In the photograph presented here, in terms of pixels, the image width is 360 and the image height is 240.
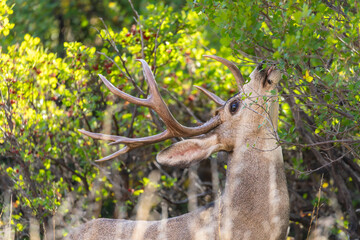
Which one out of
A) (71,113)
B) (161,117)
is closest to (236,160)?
(161,117)

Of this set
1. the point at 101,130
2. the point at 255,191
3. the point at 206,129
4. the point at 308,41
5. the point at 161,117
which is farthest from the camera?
the point at 101,130

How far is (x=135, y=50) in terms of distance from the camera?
21.6ft

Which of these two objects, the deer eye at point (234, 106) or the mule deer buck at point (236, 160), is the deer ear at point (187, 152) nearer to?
the mule deer buck at point (236, 160)

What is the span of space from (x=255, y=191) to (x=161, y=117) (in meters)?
0.94

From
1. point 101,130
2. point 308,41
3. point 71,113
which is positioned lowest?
point 101,130

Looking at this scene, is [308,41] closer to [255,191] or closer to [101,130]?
[255,191]

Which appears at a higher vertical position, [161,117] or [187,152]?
[161,117]

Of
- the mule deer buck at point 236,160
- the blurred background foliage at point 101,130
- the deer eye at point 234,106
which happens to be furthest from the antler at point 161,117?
the blurred background foliage at point 101,130

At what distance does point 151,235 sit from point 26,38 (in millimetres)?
3032

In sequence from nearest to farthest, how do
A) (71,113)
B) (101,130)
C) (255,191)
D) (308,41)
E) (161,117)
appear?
(308,41) < (255,191) < (161,117) < (71,113) < (101,130)

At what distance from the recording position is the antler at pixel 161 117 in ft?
14.8

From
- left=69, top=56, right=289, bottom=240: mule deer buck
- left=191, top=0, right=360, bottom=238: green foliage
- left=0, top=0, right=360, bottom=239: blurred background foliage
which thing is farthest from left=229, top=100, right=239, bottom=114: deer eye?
left=0, top=0, right=360, bottom=239: blurred background foliage

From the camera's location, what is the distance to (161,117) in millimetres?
4570

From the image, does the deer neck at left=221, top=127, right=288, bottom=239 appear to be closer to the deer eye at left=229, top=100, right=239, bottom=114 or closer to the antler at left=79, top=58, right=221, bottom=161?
the deer eye at left=229, top=100, right=239, bottom=114
